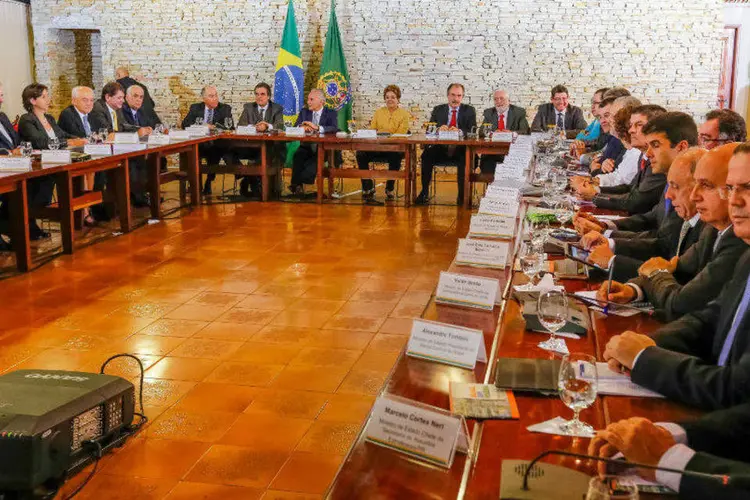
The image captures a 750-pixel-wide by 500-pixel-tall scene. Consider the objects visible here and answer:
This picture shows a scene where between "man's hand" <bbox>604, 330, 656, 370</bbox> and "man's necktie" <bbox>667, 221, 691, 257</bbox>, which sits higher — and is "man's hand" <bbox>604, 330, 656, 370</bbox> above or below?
below

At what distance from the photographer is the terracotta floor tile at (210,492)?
2.88 m

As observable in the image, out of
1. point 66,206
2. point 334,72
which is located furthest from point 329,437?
point 334,72

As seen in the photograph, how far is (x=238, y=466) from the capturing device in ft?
10.2

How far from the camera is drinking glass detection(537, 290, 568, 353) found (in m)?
2.23

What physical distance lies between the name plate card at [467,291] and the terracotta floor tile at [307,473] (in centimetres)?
84

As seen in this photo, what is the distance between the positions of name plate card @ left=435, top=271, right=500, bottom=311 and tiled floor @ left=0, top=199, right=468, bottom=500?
33.3 inches

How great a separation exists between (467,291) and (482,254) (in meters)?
0.56

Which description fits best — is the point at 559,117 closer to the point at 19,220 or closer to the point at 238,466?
the point at 19,220

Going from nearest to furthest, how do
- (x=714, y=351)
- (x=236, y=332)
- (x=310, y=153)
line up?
→ (x=714, y=351) → (x=236, y=332) → (x=310, y=153)

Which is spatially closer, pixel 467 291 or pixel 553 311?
pixel 553 311

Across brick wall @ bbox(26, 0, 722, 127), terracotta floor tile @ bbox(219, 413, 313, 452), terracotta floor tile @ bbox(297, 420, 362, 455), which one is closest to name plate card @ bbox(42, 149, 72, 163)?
terracotta floor tile @ bbox(219, 413, 313, 452)

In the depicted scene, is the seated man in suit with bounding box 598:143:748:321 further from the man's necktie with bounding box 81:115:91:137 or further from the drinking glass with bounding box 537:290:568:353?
the man's necktie with bounding box 81:115:91:137

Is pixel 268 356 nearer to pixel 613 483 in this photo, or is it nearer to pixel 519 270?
pixel 519 270

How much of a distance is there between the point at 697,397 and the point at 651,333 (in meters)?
0.58
